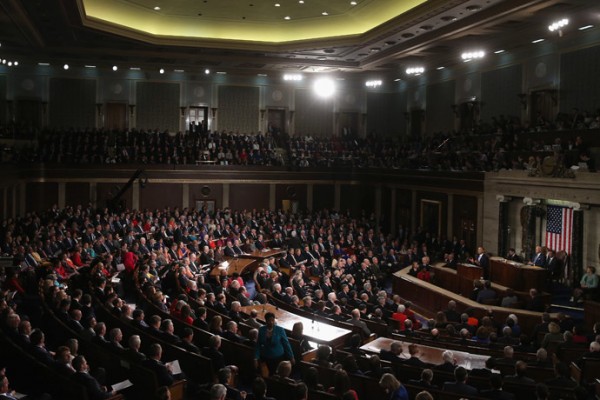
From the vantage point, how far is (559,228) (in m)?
17.1

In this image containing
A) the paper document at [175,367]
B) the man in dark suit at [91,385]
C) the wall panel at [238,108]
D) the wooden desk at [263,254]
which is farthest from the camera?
the wall panel at [238,108]

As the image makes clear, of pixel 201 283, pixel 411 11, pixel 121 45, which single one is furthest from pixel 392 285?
pixel 121 45

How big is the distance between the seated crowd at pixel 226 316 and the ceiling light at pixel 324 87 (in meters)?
9.29

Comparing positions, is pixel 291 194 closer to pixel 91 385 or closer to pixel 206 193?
pixel 206 193

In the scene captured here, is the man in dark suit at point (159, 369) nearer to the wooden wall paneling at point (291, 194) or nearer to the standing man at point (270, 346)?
the standing man at point (270, 346)

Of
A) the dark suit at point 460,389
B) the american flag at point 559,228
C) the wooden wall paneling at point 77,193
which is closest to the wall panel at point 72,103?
the wooden wall paneling at point 77,193

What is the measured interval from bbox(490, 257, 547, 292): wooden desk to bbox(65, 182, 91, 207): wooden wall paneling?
17.7 meters

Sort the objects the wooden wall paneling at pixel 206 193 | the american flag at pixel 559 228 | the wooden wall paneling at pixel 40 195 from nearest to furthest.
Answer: the american flag at pixel 559 228 < the wooden wall paneling at pixel 40 195 < the wooden wall paneling at pixel 206 193

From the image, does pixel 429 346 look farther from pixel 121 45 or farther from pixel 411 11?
pixel 121 45

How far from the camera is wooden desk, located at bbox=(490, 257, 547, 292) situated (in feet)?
47.2

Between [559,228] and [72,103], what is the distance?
901 inches

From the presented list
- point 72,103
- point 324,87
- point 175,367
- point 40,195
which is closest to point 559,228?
point 175,367

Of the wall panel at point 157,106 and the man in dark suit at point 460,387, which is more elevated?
the wall panel at point 157,106

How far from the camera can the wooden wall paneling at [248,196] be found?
2689 centimetres
